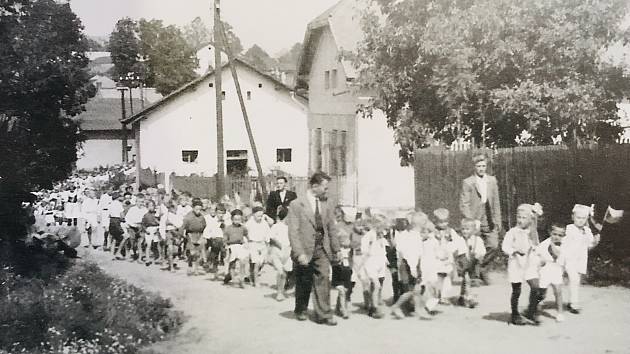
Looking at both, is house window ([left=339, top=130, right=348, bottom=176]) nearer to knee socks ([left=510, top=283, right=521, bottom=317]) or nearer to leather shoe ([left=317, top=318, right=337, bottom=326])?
leather shoe ([left=317, top=318, right=337, bottom=326])

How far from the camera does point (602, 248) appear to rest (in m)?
3.88

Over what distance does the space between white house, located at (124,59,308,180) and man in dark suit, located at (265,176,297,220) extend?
3.5 inches

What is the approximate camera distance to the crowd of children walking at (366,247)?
3721 millimetres

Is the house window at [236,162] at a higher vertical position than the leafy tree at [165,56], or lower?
lower

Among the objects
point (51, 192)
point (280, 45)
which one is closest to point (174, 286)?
point (51, 192)

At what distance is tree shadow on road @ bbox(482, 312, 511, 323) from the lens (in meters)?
3.60

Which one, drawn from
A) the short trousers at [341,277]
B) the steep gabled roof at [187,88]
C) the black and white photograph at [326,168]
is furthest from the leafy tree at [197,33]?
the short trousers at [341,277]

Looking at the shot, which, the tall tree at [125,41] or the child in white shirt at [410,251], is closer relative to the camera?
the tall tree at [125,41]

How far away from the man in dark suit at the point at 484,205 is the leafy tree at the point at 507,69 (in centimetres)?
25

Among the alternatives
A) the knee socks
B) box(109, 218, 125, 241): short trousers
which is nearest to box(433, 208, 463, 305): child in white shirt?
the knee socks

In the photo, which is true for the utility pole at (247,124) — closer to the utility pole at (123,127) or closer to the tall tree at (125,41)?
the tall tree at (125,41)

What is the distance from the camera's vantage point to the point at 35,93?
4.04 metres

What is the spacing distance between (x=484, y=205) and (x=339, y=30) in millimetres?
1249

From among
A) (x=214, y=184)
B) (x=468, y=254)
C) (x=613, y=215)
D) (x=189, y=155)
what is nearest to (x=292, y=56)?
(x=189, y=155)
